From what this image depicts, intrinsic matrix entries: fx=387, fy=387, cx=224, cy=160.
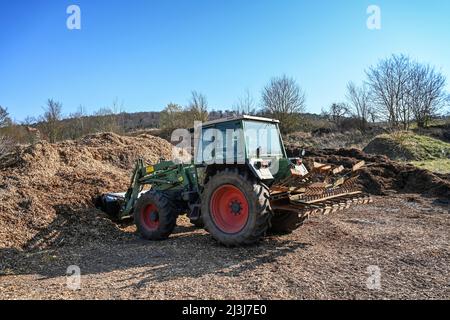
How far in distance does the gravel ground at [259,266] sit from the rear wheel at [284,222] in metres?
0.21

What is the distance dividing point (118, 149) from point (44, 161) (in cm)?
403

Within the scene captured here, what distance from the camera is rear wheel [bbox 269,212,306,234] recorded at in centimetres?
739

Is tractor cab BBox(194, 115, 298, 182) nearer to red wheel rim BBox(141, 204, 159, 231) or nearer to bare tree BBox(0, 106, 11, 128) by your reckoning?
red wheel rim BBox(141, 204, 159, 231)

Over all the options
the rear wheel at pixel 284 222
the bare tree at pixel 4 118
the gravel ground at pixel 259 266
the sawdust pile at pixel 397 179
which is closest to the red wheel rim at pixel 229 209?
the gravel ground at pixel 259 266

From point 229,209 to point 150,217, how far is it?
6.75ft

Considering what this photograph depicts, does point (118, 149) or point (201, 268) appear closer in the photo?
point (201, 268)

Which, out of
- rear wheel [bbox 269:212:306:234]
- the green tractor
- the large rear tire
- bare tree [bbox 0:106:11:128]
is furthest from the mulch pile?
bare tree [bbox 0:106:11:128]

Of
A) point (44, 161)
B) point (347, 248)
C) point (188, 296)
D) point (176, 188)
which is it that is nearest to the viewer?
point (188, 296)

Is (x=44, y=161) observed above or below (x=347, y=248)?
above

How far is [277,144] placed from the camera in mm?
7879

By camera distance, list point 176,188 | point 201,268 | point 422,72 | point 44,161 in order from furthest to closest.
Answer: point 422,72
point 44,161
point 176,188
point 201,268

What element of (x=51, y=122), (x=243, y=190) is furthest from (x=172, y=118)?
(x=243, y=190)
